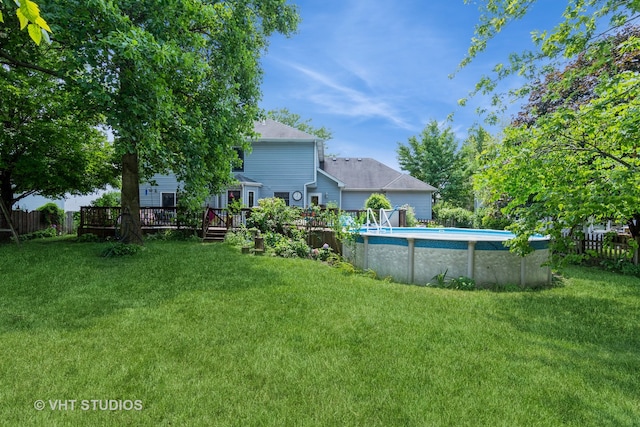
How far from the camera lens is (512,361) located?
3.57 meters

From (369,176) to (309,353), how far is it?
20.6 meters

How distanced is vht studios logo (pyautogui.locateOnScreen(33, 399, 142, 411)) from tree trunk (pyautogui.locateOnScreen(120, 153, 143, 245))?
8.77m

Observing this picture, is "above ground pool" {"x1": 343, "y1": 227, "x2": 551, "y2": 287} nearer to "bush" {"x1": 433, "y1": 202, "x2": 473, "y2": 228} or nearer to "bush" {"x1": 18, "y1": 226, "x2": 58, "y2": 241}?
"bush" {"x1": 433, "y1": 202, "x2": 473, "y2": 228}

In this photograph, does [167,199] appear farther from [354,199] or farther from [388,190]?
[388,190]

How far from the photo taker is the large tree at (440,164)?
30.7 m

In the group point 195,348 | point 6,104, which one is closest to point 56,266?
point 195,348

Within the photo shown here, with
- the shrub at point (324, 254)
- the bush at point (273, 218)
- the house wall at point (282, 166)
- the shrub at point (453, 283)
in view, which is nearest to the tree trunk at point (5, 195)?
the bush at point (273, 218)

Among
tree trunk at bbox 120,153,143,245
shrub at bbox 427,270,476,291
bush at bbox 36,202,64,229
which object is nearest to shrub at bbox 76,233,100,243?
tree trunk at bbox 120,153,143,245

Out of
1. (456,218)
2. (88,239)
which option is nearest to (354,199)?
(456,218)

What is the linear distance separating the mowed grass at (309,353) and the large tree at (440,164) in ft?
81.9

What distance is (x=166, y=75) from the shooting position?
8188mm

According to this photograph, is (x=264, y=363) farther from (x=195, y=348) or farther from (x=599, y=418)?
(x=599, y=418)

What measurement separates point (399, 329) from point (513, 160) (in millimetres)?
2980

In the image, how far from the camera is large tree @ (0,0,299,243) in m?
6.92
